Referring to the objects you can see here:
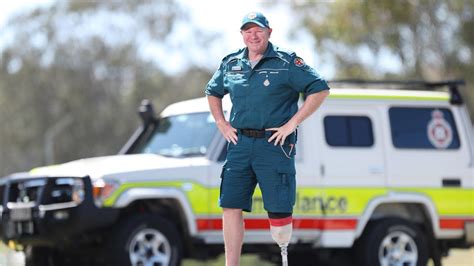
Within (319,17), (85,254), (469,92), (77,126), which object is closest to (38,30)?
(77,126)

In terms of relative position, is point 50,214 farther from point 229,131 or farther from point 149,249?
point 229,131

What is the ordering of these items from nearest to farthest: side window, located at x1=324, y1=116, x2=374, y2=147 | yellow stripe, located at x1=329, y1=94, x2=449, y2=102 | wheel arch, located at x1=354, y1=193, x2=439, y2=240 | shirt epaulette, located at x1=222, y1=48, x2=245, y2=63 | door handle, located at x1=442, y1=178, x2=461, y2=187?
shirt epaulette, located at x1=222, y1=48, x2=245, y2=63, wheel arch, located at x1=354, y1=193, x2=439, y2=240, side window, located at x1=324, y1=116, x2=374, y2=147, yellow stripe, located at x1=329, y1=94, x2=449, y2=102, door handle, located at x1=442, y1=178, x2=461, y2=187

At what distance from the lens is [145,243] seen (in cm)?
950

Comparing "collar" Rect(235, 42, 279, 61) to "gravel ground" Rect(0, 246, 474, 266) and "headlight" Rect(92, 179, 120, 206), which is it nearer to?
"headlight" Rect(92, 179, 120, 206)

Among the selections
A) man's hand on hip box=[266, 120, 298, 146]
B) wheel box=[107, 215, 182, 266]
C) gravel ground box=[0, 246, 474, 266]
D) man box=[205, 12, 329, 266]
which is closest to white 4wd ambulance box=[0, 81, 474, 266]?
wheel box=[107, 215, 182, 266]

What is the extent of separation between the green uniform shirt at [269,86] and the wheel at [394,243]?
410 centimetres

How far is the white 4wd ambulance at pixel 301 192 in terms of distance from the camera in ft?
31.1

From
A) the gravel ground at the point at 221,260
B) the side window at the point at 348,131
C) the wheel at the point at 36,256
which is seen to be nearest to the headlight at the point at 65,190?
the wheel at the point at 36,256

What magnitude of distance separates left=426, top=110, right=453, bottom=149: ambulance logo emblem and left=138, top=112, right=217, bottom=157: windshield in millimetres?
2365

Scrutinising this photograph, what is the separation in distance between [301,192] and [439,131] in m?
1.82

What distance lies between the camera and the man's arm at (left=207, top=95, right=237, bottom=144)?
6527mm

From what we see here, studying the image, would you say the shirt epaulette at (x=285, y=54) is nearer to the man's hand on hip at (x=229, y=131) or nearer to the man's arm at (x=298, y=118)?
the man's arm at (x=298, y=118)

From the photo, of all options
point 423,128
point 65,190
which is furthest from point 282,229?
point 423,128

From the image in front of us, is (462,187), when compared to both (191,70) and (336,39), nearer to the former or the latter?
(336,39)
